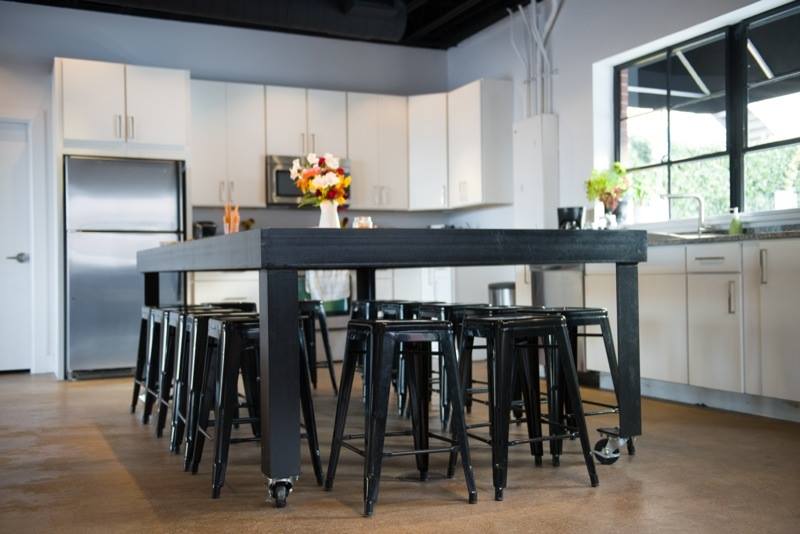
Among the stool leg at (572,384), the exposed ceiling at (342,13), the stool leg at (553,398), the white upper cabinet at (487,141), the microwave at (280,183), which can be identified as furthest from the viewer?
the microwave at (280,183)

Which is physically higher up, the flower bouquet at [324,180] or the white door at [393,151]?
the white door at [393,151]

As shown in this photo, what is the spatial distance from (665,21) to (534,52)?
1482 mm

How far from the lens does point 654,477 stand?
3021mm

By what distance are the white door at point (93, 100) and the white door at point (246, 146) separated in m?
0.93

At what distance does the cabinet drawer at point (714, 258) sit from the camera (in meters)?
4.18

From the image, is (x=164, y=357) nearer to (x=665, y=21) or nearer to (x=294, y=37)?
(x=665, y=21)

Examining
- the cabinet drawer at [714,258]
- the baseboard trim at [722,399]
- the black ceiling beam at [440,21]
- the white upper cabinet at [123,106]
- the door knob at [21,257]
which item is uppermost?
the black ceiling beam at [440,21]

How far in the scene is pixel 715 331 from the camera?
429cm

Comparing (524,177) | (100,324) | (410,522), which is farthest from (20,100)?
(410,522)

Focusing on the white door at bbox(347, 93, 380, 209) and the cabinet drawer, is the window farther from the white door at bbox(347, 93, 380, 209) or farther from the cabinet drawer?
the white door at bbox(347, 93, 380, 209)

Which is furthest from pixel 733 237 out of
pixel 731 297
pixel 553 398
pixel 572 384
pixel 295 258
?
pixel 295 258

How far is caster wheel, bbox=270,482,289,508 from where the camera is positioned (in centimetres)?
267

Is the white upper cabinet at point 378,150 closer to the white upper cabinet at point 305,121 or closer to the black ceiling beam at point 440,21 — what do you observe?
the white upper cabinet at point 305,121

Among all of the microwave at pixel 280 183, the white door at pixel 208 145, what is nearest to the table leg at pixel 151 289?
the white door at pixel 208 145
